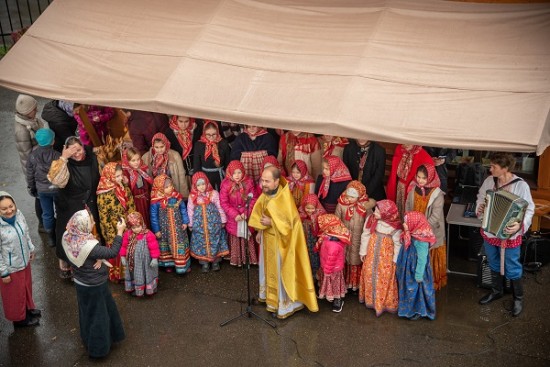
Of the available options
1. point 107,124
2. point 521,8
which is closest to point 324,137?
point 521,8

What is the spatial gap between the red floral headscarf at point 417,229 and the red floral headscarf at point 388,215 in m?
0.20

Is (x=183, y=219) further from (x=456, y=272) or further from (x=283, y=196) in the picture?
(x=456, y=272)

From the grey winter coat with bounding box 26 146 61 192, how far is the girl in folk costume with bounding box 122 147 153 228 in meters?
0.90

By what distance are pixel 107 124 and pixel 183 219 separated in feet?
8.70

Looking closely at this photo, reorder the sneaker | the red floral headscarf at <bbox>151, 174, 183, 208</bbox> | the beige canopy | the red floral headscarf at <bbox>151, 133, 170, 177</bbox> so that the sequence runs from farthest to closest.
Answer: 1. the red floral headscarf at <bbox>151, 133, 170, 177</bbox>
2. the red floral headscarf at <bbox>151, 174, 183, 208</bbox>
3. the sneaker
4. the beige canopy

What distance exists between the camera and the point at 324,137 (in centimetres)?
902

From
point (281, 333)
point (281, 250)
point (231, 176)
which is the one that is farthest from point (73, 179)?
point (281, 333)

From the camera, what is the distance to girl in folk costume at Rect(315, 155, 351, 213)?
849 centimetres

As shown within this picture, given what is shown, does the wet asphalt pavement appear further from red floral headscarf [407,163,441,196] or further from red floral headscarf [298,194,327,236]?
red floral headscarf [407,163,441,196]

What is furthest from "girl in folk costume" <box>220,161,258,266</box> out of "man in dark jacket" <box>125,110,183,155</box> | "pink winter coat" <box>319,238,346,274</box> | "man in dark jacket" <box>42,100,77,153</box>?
"man in dark jacket" <box>42,100,77,153</box>

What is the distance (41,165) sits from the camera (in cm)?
908

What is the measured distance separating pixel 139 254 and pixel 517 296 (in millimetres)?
4263

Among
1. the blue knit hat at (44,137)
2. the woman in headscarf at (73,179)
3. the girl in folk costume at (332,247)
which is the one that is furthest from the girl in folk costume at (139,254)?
the girl in folk costume at (332,247)

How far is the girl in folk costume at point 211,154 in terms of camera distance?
907 cm
